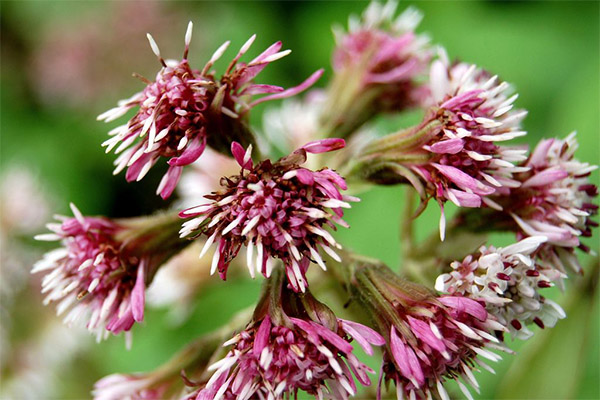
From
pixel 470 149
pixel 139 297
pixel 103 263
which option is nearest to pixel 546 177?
pixel 470 149

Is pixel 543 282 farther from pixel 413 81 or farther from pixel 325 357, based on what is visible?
pixel 413 81

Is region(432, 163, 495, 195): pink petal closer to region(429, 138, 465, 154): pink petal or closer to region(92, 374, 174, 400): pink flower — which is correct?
region(429, 138, 465, 154): pink petal

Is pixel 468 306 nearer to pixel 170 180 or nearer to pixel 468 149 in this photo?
pixel 468 149

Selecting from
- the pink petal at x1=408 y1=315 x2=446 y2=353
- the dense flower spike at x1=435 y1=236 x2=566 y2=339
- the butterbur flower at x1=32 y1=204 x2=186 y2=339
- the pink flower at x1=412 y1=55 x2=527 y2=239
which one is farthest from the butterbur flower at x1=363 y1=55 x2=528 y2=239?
the butterbur flower at x1=32 y1=204 x2=186 y2=339

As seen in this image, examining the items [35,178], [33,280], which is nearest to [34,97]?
[35,178]

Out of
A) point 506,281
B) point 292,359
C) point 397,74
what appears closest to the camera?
point 292,359
